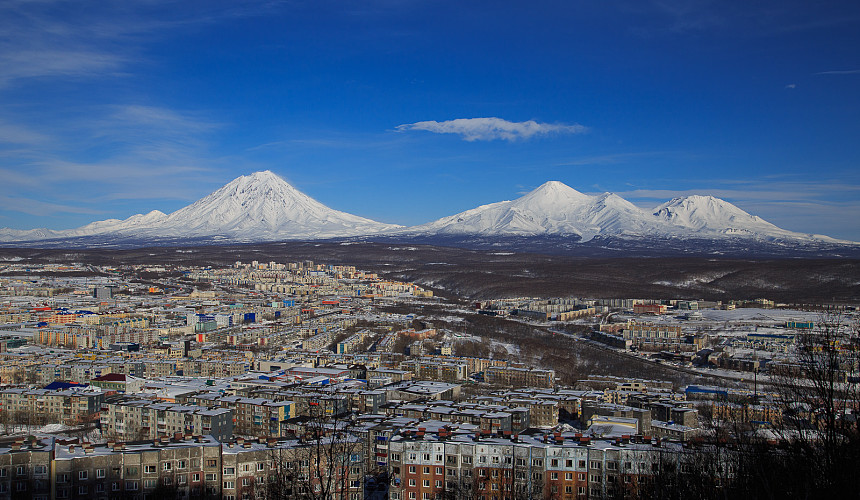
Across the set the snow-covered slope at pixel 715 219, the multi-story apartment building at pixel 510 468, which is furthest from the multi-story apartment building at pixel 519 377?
the snow-covered slope at pixel 715 219

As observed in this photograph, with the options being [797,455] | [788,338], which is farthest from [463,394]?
[788,338]

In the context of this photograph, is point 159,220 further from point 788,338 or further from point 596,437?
point 596,437

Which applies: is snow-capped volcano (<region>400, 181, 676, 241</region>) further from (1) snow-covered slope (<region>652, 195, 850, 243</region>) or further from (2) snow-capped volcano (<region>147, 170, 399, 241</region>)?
(2) snow-capped volcano (<region>147, 170, 399, 241</region>)

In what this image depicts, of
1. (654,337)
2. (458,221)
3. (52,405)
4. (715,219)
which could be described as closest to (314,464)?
(52,405)

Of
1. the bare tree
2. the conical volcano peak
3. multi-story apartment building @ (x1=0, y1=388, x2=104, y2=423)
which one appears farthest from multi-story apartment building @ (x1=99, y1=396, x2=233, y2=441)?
the conical volcano peak

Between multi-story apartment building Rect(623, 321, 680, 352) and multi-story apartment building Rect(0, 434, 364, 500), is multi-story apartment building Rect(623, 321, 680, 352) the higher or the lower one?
the lower one

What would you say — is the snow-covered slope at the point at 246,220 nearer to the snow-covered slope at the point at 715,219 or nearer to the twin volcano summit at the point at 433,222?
the twin volcano summit at the point at 433,222
